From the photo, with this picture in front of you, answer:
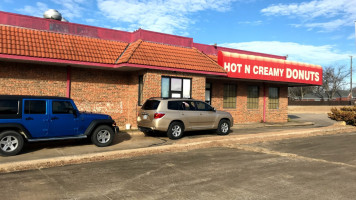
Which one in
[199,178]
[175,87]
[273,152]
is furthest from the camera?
[175,87]

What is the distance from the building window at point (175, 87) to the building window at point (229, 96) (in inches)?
186

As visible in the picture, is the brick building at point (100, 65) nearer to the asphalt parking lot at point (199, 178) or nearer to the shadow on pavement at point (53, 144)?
the shadow on pavement at point (53, 144)

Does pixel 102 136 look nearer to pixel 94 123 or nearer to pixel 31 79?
pixel 94 123

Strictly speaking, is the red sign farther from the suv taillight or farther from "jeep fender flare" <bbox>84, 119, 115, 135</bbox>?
"jeep fender flare" <bbox>84, 119, 115, 135</bbox>

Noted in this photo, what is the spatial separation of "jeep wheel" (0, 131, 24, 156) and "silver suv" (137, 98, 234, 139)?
4789 mm

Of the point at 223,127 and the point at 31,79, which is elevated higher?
the point at 31,79

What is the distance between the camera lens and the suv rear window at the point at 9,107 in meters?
8.05

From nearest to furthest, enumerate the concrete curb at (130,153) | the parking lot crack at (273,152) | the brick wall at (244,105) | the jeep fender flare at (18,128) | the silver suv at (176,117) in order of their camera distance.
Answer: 1. the concrete curb at (130,153)
2. the parking lot crack at (273,152)
3. the jeep fender flare at (18,128)
4. the silver suv at (176,117)
5. the brick wall at (244,105)

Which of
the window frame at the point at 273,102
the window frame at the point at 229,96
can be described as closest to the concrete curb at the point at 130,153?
the window frame at the point at 229,96

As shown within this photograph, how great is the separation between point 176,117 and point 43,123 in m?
5.14

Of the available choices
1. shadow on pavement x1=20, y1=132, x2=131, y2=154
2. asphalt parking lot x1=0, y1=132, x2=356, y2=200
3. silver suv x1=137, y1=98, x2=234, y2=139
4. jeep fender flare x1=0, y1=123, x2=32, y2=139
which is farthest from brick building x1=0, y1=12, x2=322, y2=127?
asphalt parking lot x1=0, y1=132, x2=356, y2=200

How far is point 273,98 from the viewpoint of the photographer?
71.2 feet

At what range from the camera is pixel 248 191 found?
521cm

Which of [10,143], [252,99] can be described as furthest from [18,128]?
[252,99]
